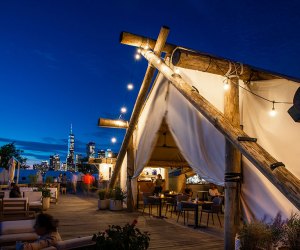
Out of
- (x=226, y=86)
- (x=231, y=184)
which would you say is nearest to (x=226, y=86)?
(x=226, y=86)

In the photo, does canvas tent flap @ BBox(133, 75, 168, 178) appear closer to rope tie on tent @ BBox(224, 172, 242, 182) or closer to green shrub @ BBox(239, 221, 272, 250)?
rope tie on tent @ BBox(224, 172, 242, 182)

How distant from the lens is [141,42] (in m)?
7.42

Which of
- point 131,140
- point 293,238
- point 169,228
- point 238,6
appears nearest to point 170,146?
point 131,140

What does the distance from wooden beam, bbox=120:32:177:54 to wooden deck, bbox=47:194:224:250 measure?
4.01 meters

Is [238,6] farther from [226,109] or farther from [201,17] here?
[226,109]

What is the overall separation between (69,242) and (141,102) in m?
6.41

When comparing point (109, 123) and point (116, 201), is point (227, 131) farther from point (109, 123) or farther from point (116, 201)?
point (109, 123)

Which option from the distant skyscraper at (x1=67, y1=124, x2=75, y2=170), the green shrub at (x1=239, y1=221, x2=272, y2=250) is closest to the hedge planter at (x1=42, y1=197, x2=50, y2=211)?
the green shrub at (x1=239, y1=221, x2=272, y2=250)

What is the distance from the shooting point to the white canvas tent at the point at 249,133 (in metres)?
5.46

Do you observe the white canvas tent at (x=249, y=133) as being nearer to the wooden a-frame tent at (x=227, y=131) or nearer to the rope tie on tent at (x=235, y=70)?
the wooden a-frame tent at (x=227, y=131)

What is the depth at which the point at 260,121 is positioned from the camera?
237 inches

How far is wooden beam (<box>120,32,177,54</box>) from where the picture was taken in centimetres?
716

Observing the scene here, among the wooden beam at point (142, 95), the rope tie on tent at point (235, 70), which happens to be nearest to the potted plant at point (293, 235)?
the rope tie on tent at point (235, 70)

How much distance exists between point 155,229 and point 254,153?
3753 mm
